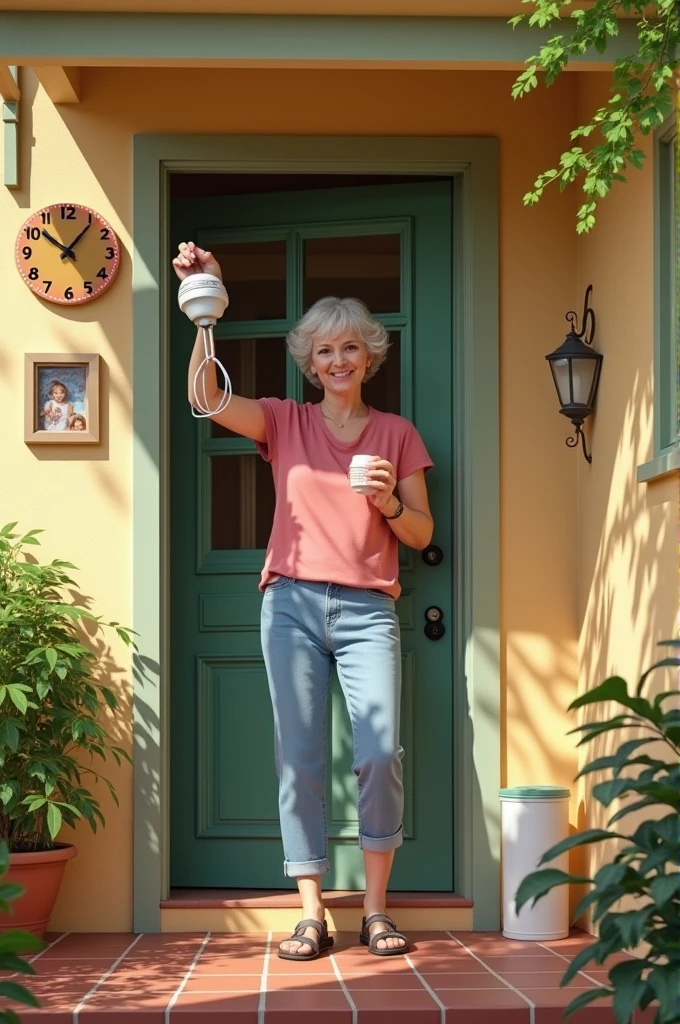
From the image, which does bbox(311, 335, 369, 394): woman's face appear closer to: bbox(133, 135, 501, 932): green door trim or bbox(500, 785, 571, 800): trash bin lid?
bbox(133, 135, 501, 932): green door trim

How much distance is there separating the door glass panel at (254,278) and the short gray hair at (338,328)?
16.7 inches

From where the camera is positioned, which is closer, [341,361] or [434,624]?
[341,361]

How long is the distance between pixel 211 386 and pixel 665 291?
51.4 inches

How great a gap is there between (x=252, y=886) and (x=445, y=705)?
855 millimetres

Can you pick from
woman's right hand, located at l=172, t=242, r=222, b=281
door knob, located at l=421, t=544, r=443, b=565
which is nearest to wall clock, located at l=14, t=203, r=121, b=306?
woman's right hand, located at l=172, t=242, r=222, b=281

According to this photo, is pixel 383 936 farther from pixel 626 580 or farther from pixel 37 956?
pixel 626 580

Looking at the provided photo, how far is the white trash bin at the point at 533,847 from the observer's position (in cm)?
401

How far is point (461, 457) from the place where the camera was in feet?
14.4

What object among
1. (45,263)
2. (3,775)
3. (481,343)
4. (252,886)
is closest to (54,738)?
(3,775)

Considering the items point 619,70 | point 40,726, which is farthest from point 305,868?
point 619,70

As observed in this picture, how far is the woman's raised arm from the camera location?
151 inches

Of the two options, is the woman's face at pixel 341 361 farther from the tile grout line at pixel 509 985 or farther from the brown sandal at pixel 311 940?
the tile grout line at pixel 509 985

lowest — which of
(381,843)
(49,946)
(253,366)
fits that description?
(49,946)

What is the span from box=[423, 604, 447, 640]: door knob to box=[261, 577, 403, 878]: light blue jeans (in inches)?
15.0
